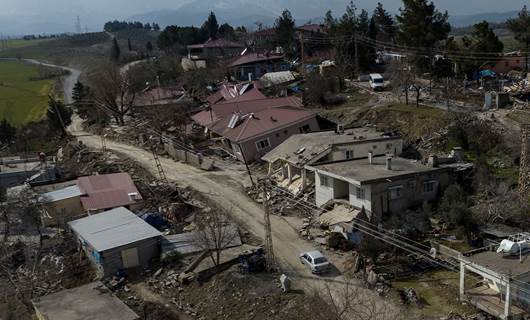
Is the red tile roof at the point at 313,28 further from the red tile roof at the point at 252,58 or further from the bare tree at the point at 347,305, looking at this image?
the bare tree at the point at 347,305

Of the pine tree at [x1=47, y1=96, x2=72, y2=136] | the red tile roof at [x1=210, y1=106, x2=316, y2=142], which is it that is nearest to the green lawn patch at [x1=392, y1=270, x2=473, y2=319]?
the red tile roof at [x1=210, y1=106, x2=316, y2=142]

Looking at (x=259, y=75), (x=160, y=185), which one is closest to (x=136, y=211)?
(x=160, y=185)

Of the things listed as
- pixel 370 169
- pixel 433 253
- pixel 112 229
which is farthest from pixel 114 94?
pixel 433 253

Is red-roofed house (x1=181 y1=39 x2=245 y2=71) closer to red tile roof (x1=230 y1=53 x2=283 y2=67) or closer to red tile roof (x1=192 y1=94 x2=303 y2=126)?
red tile roof (x1=230 y1=53 x2=283 y2=67)

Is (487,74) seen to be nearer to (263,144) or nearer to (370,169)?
(263,144)

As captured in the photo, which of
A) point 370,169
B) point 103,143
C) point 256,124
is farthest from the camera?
point 103,143
